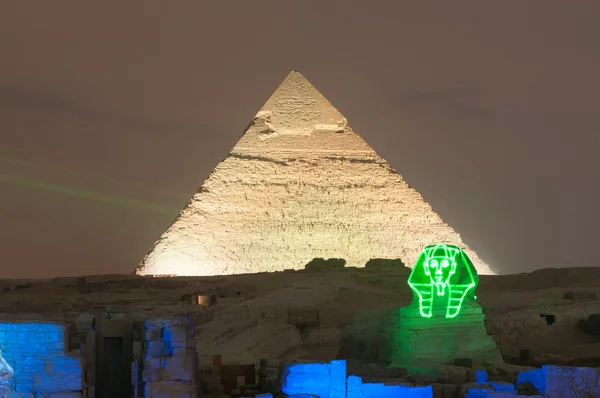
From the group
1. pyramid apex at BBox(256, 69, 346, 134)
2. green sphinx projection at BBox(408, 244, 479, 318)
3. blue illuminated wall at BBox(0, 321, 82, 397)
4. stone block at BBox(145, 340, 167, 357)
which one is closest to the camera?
blue illuminated wall at BBox(0, 321, 82, 397)

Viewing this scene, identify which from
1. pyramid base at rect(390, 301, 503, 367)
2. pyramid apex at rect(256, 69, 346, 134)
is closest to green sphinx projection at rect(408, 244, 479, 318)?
pyramid base at rect(390, 301, 503, 367)

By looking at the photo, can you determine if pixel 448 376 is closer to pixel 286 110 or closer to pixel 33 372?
pixel 33 372

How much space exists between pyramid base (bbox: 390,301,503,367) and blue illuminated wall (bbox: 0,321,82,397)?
6.65 m

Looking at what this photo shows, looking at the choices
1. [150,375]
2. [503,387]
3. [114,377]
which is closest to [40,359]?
[150,375]

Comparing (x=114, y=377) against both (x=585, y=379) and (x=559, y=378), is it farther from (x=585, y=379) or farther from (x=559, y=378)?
(x=585, y=379)

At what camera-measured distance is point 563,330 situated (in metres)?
27.4

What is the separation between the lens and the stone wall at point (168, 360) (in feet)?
41.6

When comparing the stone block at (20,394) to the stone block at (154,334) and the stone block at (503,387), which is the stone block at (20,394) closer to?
the stone block at (154,334)

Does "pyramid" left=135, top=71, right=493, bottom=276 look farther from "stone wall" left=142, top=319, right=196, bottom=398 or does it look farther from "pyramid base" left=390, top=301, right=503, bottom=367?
"stone wall" left=142, top=319, right=196, bottom=398

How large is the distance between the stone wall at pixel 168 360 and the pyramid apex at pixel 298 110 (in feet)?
308

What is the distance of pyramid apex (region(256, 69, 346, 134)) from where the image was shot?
350 feet

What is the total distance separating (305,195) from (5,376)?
315 ft

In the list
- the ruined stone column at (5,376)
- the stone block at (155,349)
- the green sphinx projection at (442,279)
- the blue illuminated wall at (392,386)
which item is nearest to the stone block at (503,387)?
the blue illuminated wall at (392,386)

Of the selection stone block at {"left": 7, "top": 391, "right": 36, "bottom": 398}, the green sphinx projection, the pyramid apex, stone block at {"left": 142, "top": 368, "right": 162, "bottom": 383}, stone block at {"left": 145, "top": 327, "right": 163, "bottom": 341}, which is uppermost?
the pyramid apex
